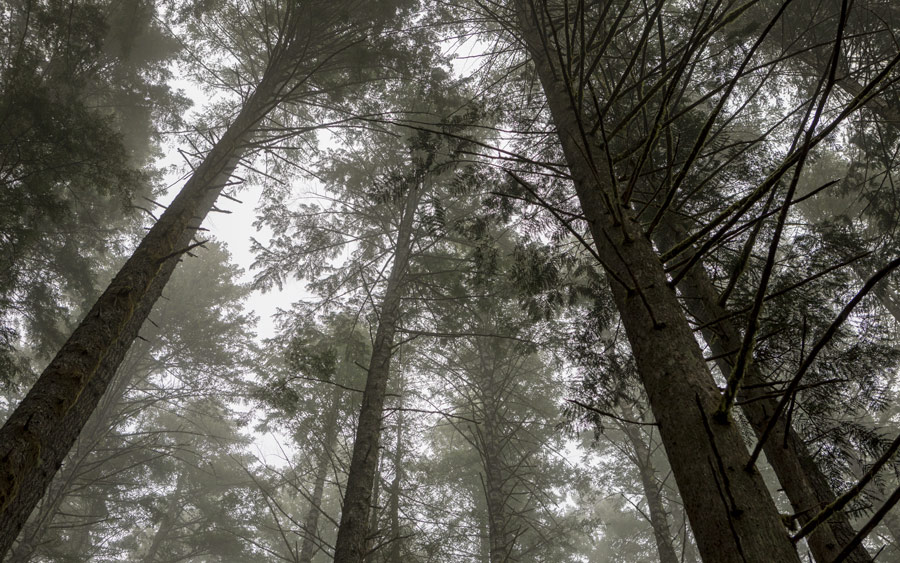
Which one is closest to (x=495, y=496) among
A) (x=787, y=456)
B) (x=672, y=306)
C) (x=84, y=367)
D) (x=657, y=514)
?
(x=657, y=514)

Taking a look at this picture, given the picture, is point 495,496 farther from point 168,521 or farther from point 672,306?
point 168,521

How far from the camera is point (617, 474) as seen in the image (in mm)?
14656

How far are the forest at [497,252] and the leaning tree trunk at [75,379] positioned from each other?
0.03 metres

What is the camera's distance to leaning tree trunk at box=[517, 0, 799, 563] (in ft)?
3.90

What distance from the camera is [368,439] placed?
5922 mm

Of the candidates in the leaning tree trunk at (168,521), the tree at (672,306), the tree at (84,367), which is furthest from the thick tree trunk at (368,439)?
the leaning tree trunk at (168,521)

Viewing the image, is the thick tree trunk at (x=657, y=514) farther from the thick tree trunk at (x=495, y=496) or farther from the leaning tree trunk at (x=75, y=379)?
the leaning tree trunk at (x=75, y=379)

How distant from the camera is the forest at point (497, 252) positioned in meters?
1.80

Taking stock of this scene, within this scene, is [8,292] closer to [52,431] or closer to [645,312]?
[52,431]

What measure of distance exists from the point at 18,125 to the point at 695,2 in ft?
33.6

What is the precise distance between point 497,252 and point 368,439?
346 centimetres

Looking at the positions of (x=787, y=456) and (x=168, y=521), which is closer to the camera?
(x=787, y=456)

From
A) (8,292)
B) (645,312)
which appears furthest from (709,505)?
(8,292)

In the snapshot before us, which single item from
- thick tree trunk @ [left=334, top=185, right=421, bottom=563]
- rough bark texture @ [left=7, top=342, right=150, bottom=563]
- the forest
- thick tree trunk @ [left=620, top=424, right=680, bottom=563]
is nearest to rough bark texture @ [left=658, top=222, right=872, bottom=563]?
the forest
